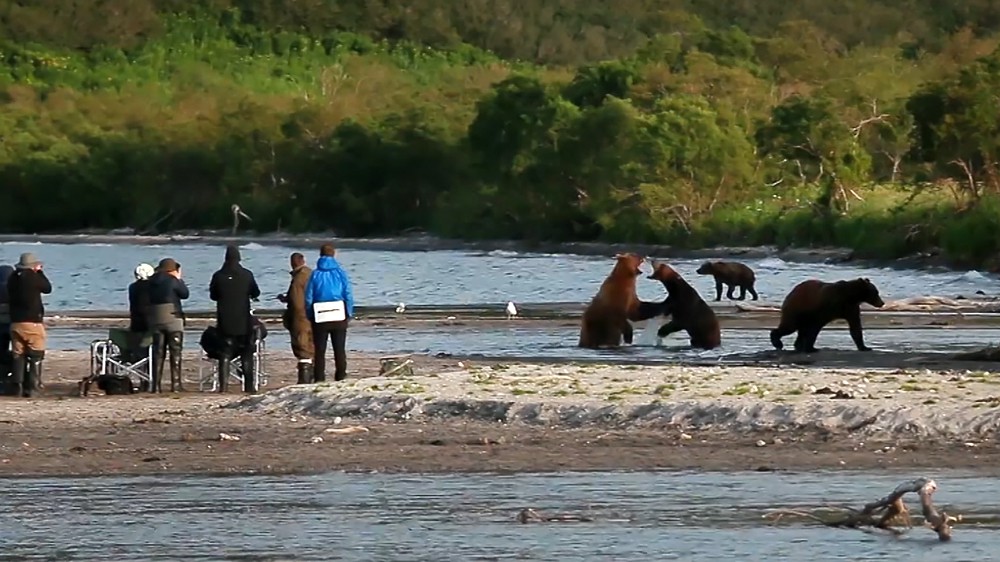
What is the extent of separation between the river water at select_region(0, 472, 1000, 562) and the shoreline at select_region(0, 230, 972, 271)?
4041 cm

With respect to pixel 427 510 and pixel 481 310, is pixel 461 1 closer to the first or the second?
pixel 481 310

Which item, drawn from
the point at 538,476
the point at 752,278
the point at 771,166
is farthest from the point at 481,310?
the point at 771,166

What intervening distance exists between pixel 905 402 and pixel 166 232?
97623 millimetres

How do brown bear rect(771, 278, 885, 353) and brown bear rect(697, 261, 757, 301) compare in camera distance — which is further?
brown bear rect(697, 261, 757, 301)

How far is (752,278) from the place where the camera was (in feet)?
135

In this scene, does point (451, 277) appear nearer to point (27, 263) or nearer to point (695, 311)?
point (695, 311)

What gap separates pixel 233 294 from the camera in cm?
2025

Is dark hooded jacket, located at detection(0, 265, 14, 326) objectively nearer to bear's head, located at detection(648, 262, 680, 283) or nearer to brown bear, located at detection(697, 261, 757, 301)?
bear's head, located at detection(648, 262, 680, 283)

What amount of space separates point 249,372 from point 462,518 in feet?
26.3

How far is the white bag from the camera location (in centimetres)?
2005

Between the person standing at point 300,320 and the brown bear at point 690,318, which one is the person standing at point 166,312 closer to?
the person standing at point 300,320

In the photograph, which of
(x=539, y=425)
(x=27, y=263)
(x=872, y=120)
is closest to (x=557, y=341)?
(x=27, y=263)

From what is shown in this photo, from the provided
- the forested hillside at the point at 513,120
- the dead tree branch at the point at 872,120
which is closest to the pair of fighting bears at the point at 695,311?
the forested hillside at the point at 513,120

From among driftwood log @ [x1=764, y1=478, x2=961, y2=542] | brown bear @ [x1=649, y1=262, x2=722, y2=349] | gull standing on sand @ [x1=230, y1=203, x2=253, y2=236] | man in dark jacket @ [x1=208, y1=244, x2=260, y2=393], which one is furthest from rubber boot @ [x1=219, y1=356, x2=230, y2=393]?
gull standing on sand @ [x1=230, y1=203, x2=253, y2=236]
